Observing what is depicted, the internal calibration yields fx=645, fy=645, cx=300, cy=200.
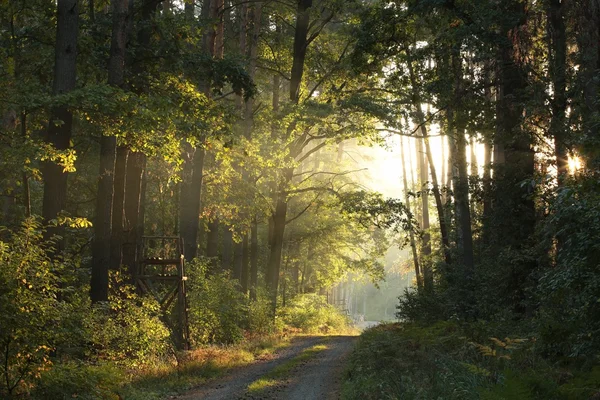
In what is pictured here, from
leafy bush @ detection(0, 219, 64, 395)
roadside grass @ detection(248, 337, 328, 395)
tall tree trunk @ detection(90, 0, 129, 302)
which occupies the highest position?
tall tree trunk @ detection(90, 0, 129, 302)

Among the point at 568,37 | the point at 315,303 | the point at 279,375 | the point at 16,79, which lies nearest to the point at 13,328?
the point at 279,375

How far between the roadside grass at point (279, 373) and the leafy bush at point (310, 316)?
12.1m

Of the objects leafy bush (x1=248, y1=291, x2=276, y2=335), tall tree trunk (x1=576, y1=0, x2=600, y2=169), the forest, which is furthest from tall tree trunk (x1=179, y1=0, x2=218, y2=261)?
tall tree trunk (x1=576, y1=0, x2=600, y2=169)

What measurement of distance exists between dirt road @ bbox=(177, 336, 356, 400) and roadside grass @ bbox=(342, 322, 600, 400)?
0.61m

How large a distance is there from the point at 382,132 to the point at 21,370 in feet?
66.0

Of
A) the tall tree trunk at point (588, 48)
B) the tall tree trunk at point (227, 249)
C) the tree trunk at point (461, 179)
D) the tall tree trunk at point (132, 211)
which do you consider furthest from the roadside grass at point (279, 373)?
the tall tree trunk at point (588, 48)

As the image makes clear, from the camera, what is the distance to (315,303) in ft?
149

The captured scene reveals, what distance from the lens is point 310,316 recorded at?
131ft

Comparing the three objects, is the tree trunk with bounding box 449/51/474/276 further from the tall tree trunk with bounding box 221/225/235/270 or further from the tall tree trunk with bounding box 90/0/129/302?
the tall tree trunk with bounding box 221/225/235/270

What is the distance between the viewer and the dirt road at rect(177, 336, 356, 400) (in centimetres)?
1284

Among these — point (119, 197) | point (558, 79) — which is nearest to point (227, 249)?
point (119, 197)

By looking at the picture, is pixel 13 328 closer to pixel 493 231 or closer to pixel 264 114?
pixel 493 231

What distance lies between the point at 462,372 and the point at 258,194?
749 inches

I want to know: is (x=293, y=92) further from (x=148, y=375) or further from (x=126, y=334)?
(x=148, y=375)
